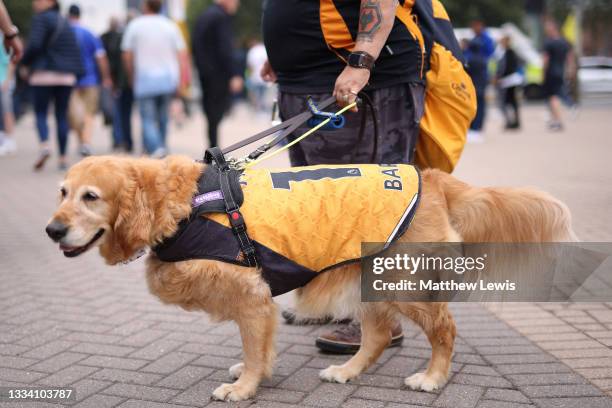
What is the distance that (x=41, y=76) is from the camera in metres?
9.94

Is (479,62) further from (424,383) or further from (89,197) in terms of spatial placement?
(89,197)

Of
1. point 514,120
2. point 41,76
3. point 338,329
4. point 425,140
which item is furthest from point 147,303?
point 514,120

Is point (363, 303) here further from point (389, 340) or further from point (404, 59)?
point (404, 59)

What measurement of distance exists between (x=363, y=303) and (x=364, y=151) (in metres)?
1.00

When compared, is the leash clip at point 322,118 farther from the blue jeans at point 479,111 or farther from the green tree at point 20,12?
the green tree at point 20,12

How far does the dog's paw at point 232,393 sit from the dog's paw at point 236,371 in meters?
0.22

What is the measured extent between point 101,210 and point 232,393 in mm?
1009

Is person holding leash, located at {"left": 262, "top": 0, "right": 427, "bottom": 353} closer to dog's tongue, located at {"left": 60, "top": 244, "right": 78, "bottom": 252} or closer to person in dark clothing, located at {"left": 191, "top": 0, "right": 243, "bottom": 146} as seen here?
dog's tongue, located at {"left": 60, "top": 244, "right": 78, "bottom": 252}

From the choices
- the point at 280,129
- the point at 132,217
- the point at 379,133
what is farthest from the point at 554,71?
the point at 132,217

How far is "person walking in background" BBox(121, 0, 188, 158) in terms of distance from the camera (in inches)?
422

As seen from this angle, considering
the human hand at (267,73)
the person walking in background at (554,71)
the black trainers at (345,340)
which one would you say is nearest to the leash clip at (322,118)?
the human hand at (267,73)

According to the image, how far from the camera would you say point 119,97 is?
41.5ft

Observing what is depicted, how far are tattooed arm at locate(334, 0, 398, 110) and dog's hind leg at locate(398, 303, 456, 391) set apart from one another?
A: 107 centimetres

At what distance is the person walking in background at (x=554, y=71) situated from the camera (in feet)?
54.3
